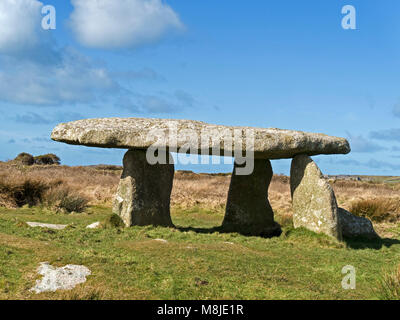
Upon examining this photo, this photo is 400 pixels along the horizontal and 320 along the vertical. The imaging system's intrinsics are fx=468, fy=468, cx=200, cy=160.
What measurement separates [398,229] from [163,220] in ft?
27.0

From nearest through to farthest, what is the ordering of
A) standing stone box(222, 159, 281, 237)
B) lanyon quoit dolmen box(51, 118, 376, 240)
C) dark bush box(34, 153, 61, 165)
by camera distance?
lanyon quoit dolmen box(51, 118, 376, 240)
standing stone box(222, 159, 281, 237)
dark bush box(34, 153, 61, 165)

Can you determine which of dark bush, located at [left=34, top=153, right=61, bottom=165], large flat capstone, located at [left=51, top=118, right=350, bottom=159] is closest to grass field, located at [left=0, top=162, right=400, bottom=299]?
large flat capstone, located at [left=51, top=118, right=350, bottom=159]

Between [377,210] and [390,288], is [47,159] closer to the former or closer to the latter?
[377,210]

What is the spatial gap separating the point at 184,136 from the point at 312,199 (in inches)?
141

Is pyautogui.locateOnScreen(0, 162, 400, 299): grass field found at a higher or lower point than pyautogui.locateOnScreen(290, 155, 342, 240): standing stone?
lower

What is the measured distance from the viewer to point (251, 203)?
1352cm

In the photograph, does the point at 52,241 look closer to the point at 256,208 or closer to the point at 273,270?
the point at 273,270

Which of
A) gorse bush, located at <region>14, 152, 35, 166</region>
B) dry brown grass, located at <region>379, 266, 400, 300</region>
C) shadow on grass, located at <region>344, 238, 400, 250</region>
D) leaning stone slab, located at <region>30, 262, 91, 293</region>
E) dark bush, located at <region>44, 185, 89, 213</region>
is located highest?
gorse bush, located at <region>14, 152, 35, 166</region>

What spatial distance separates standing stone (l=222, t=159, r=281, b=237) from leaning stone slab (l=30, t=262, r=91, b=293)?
6803 millimetres

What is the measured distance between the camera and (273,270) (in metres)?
8.15

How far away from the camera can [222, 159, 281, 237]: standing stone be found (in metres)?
13.4

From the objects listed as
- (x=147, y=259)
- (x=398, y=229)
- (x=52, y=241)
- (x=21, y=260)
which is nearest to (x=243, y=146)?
(x=147, y=259)

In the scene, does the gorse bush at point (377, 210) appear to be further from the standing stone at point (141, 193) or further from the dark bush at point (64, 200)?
the dark bush at point (64, 200)

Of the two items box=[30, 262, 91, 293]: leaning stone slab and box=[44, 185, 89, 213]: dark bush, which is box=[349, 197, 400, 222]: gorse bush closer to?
box=[44, 185, 89, 213]: dark bush
